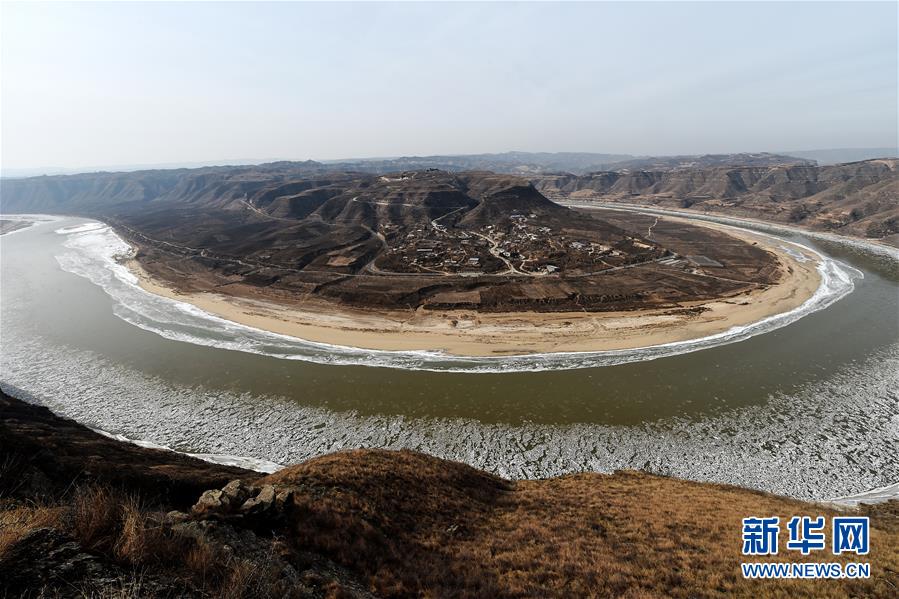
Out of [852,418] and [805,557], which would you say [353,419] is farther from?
[852,418]

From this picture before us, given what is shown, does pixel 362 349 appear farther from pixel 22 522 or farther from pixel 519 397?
pixel 22 522

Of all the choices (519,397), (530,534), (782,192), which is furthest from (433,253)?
(782,192)

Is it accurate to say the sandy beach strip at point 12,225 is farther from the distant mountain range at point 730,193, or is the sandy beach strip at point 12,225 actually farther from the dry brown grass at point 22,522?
the dry brown grass at point 22,522

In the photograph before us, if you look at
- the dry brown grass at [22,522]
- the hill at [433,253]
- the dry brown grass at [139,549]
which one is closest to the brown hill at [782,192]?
the hill at [433,253]

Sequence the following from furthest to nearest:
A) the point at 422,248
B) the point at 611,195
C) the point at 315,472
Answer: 1. the point at 611,195
2. the point at 422,248
3. the point at 315,472

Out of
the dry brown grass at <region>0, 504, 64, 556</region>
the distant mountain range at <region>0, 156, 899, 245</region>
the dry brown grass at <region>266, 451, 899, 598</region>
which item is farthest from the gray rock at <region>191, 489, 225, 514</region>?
the distant mountain range at <region>0, 156, 899, 245</region>

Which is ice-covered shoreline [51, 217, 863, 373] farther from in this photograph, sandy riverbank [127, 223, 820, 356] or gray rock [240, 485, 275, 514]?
gray rock [240, 485, 275, 514]

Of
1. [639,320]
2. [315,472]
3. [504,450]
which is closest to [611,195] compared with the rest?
[639,320]
